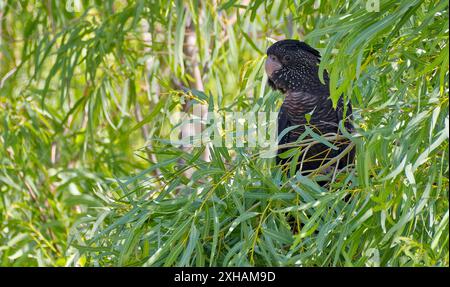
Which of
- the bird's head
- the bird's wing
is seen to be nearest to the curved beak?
the bird's head

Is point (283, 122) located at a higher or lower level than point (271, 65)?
lower

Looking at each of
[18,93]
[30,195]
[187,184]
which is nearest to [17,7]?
[18,93]

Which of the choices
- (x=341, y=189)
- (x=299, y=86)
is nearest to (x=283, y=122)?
(x=299, y=86)

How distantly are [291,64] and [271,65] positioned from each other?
0.06m

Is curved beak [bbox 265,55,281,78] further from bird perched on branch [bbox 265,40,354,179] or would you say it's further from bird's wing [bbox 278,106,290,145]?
bird's wing [bbox 278,106,290,145]

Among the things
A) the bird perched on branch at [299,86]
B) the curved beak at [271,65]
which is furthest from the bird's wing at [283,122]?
the curved beak at [271,65]

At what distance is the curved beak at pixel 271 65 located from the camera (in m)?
2.54

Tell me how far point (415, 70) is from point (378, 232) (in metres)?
0.42

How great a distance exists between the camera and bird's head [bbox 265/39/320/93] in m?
2.50

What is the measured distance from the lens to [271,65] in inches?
100

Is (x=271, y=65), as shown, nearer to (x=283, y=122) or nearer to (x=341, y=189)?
(x=283, y=122)

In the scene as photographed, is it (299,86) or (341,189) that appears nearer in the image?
(341,189)

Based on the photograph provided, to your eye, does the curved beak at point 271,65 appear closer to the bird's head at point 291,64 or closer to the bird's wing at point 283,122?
the bird's head at point 291,64

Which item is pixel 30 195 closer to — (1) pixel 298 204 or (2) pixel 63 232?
(2) pixel 63 232
